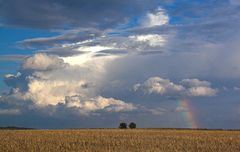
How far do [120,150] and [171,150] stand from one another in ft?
10.6

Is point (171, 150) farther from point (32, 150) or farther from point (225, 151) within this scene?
point (32, 150)

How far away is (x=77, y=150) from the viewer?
28734 mm

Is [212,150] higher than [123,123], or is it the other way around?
[123,123]

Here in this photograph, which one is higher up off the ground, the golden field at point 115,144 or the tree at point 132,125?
the tree at point 132,125

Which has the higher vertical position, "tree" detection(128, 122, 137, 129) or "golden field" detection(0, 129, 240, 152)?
"tree" detection(128, 122, 137, 129)

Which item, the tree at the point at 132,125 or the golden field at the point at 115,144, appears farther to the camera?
the tree at the point at 132,125

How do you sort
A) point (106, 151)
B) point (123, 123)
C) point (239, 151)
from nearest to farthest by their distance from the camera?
point (106, 151) → point (239, 151) → point (123, 123)

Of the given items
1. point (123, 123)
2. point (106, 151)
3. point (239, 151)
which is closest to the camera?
point (106, 151)

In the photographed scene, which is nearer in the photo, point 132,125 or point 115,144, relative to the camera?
point 115,144

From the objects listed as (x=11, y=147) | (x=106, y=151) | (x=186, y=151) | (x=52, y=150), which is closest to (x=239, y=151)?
(x=186, y=151)

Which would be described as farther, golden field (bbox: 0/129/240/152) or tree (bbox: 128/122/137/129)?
tree (bbox: 128/122/137/129)

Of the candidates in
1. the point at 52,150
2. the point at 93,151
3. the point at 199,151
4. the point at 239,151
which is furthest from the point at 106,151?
the point at 239,151

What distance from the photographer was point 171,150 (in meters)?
29.2

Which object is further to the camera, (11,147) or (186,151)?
(11,147)
